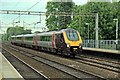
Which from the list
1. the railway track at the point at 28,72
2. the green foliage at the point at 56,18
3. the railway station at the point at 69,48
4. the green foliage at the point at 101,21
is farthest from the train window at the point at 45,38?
the green foliage at the point at 56,18

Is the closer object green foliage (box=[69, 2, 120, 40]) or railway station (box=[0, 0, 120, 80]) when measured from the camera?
railway station (box=[0, 0, 120, 80])

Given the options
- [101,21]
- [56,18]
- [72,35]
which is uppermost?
[56,18]

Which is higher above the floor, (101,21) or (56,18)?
(56,18)

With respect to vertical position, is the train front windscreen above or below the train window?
above

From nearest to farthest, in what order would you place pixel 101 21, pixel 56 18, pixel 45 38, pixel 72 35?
pixel 72 35 → pixel 45 38 → pixel 101 21 → pixel 56 18

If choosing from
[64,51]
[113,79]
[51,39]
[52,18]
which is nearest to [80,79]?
[113,79]

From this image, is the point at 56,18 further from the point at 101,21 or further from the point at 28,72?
the point at 28,72

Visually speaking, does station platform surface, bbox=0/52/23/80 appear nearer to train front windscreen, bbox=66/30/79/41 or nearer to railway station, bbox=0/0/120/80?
railway station, bbox=0/0/120/80

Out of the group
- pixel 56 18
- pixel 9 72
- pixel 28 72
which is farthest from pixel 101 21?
pixel 9 72

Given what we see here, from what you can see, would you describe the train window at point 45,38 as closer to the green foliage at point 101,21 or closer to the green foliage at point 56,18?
the green foliage at point 101,21

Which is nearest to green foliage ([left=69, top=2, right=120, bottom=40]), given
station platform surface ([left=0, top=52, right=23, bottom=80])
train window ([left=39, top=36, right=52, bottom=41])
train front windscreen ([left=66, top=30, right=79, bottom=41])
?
train window ([left=39, top=36, right=52, bottom=41])

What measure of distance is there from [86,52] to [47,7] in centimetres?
3947

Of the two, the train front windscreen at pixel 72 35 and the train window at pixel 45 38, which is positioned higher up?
the train front windscreen at pixel 72 35

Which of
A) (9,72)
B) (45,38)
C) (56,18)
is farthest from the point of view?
(56,18)
